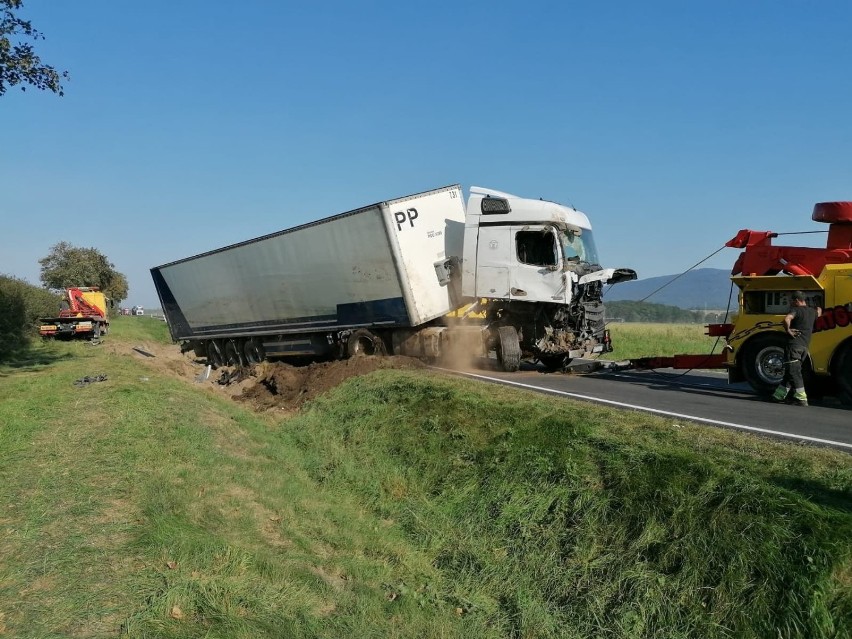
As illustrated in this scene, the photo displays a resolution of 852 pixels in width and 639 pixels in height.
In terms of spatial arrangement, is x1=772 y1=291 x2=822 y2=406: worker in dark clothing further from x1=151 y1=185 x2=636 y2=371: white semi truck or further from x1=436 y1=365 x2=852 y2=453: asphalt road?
x1=151 y1=185 x2=636 y2=371: white semi truck

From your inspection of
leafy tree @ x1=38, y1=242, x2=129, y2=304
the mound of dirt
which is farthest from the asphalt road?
leafy tree @ x1=38, y1=242, x2=129, y2=304

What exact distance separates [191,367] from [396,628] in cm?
2215

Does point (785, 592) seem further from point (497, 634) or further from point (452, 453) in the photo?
point (452, 453)

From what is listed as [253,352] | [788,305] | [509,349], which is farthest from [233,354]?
[788,305]

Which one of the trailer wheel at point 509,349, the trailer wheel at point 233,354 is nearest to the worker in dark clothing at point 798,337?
the trailer wheel at point 509,349

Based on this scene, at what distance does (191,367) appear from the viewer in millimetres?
25609

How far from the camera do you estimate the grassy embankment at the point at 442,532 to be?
430 cm

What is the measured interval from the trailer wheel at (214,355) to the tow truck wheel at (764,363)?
1686cm

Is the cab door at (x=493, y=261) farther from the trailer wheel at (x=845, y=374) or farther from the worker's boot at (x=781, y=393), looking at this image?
the trailer wheel at (x=845, y=374)

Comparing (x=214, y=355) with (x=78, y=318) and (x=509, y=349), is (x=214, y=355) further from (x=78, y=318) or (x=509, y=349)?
(x=78, y=318)

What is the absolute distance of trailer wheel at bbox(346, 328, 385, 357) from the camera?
1636 cm

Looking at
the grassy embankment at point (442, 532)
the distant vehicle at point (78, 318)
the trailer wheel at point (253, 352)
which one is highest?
the distant vehicle at point (78, 318)

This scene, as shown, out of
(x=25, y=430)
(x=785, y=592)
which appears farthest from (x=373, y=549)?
(x=25, y=430)

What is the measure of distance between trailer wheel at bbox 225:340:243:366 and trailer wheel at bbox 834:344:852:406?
16.5 metres
